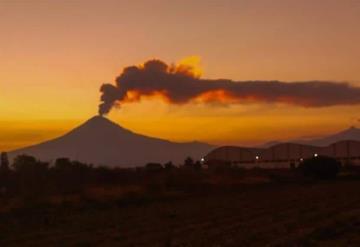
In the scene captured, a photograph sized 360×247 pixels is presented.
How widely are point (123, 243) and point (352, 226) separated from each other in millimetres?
8367

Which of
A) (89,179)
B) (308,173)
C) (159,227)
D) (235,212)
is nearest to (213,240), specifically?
(159,227)

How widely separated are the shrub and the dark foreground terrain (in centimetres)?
3991

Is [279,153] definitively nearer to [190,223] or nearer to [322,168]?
[322,168]

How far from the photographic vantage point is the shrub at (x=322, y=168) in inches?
3223

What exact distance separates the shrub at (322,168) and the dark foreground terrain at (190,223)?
1571 inches

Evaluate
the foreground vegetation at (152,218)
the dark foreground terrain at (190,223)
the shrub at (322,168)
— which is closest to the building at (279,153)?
the shrub at (322,168)

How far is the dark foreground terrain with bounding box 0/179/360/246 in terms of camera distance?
22.8 meters

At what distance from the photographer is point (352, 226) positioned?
2575 centimetres

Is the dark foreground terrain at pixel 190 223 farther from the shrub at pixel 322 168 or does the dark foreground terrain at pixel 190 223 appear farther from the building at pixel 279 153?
the building at pixel 279 153

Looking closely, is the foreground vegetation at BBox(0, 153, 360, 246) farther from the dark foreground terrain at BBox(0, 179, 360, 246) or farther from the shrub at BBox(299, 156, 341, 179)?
the shrub at BBox(299, 156, 341, 179)

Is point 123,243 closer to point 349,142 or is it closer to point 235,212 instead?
point 235,212

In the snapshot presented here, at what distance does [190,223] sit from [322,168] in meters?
55.6

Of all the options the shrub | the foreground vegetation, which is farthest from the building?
the foreground vegetation

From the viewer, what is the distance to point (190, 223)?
28734mm
